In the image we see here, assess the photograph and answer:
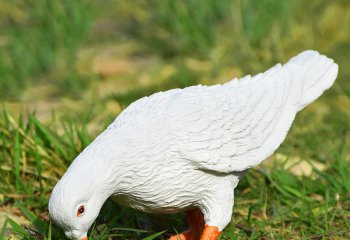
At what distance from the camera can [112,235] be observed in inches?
125

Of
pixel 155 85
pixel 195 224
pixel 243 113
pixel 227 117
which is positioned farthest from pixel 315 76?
pixel 155 85

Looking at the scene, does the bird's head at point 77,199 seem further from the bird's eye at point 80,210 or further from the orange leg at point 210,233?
the orange leg at point 210,233

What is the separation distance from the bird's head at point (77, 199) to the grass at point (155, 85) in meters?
0.34

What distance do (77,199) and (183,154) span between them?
49cm

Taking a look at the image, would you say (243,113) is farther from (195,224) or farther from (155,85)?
(155,85)

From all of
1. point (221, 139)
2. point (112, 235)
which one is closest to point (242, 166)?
point (221, 139)

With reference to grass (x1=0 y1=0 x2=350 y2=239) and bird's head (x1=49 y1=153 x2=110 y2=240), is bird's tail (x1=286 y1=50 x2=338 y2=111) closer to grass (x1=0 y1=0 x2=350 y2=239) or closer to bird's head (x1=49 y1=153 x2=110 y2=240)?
grass (x1=0 y1=0 x2=350 y2=239)

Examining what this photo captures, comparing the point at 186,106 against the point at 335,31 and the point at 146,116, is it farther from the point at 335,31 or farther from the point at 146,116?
the point at 335,31

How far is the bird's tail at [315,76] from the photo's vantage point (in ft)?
11.3

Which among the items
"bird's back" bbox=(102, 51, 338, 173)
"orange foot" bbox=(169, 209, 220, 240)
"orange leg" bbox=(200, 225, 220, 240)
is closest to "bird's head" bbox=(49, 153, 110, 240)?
"bird's back" bbox=(102, 51, 338, 173)

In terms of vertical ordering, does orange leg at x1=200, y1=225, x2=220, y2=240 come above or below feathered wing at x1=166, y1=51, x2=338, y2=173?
below

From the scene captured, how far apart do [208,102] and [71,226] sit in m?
0.83

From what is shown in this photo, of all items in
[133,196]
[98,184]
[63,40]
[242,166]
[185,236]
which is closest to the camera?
[98,184]

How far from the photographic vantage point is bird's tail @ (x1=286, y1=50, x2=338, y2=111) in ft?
11.3
